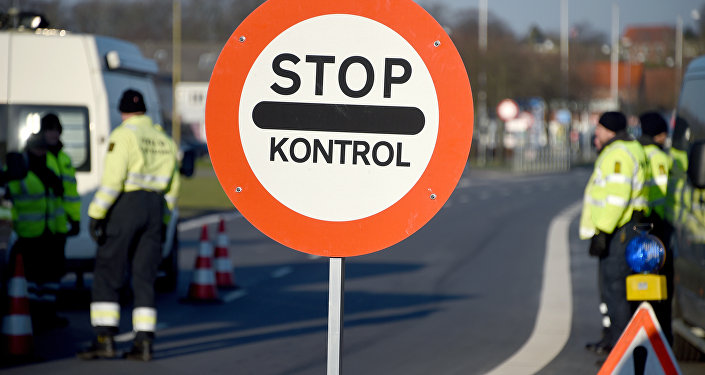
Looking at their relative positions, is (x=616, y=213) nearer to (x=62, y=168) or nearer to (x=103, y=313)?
(x=103, y=313)

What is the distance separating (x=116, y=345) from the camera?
8945mm

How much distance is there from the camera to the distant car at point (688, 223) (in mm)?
7469

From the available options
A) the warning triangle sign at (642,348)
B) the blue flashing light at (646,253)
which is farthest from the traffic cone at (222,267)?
the warning triangle sign at (642,348)

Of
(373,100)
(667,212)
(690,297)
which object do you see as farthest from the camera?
(667,212)

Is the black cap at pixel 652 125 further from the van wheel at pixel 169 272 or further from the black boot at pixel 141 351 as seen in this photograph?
the van wheel at pixel 169 272

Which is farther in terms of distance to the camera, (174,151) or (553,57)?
(553,57)

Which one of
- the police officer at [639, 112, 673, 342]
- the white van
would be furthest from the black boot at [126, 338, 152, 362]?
the police officer at [639, 112, 673, 342]

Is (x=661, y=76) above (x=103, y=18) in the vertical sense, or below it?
below

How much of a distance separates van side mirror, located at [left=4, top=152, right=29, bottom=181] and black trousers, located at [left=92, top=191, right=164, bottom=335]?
136cm

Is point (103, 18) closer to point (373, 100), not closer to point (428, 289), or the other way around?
point (428, 289)


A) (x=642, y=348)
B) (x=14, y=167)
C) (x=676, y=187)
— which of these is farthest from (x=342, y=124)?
(x=14, y=167)

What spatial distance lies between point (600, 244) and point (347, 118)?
204 inches

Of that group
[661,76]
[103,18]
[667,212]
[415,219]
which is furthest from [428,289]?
[103,18]

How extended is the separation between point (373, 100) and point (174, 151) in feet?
19.3
